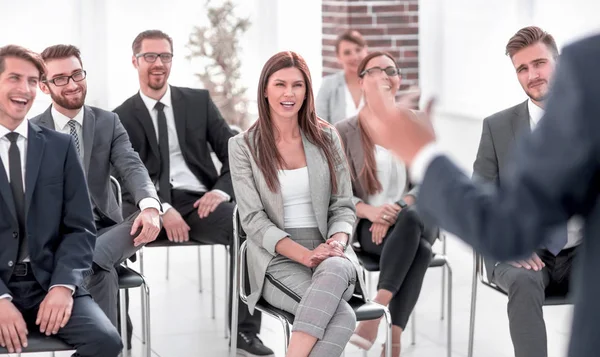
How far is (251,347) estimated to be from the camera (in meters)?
4.43

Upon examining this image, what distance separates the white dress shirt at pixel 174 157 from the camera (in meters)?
4.90

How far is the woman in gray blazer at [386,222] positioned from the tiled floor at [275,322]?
0.98ft

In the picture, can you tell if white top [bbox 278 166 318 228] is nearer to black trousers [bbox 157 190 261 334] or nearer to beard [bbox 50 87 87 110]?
black trousers [bbox 157 190 261 334]

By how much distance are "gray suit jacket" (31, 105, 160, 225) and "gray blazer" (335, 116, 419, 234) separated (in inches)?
39.3

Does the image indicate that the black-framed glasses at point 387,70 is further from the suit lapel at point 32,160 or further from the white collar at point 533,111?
the suit lapel at point 32,160

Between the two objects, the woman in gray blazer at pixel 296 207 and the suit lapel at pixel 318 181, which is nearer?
the woman in gray blazer at pixel 296 207

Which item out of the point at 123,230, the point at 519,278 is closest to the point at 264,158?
the point at 123,230

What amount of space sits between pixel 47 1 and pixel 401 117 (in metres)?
7.05

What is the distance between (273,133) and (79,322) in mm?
1189

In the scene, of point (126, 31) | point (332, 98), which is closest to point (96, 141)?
point (332, 98)

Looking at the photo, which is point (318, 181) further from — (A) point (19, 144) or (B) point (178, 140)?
(B) point (178, 140)

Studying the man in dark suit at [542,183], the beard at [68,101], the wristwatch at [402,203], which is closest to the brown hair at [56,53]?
the beard at [68,101]

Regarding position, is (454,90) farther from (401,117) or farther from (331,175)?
(401,117)

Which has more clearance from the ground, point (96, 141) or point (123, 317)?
point (96, 141)
